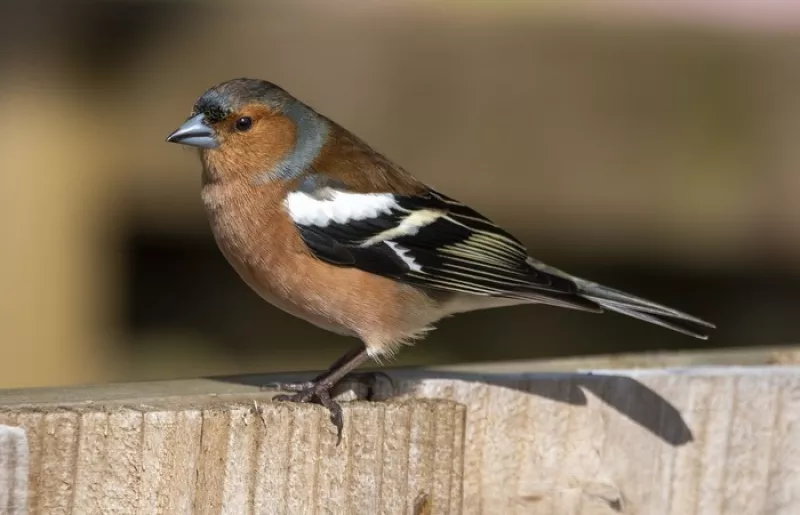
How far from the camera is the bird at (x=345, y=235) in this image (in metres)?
3.51

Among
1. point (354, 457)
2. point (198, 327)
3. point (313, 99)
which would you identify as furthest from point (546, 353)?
point (354, 457)

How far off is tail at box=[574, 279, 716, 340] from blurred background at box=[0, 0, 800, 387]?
0.79m

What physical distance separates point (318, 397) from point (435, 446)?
12.1 inches

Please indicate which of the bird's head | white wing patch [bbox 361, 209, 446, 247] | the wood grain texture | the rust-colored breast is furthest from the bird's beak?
the wood grain texture

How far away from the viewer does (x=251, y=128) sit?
4.00 meters

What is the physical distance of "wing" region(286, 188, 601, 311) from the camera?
11.7ft

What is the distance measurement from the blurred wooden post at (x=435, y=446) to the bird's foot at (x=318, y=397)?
0.02 m

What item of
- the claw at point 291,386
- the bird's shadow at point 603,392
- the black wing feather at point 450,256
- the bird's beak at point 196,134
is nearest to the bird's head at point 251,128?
the bird's beak at point 196,134

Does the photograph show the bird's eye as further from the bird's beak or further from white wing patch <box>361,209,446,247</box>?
white wing patch <box>361,209,446,247</box>

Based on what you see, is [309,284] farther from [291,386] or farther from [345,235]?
[291,386]

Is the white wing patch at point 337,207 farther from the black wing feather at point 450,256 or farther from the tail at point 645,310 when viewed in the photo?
the tail at point 645,310

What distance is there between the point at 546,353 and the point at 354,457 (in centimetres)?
443

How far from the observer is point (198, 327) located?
6199mm

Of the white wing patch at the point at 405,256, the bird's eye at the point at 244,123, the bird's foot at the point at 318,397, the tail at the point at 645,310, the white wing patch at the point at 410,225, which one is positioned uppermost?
the bird's eye at the point at 244,123
